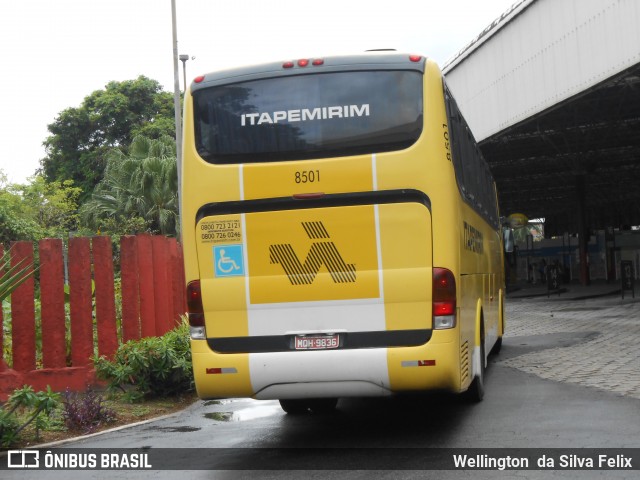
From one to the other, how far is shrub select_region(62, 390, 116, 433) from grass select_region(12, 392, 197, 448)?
6 centimetres

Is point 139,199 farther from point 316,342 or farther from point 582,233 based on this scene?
point 316,342

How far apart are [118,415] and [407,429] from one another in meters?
3.59

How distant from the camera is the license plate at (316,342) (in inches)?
308

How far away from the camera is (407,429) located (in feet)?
29.8

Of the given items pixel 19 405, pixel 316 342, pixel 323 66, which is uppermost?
pixel 323 66

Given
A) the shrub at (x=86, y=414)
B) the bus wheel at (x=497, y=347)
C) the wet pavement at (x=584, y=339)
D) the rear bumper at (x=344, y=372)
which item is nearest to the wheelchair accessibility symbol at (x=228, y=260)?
the rear bumper at (x=344, y=372)

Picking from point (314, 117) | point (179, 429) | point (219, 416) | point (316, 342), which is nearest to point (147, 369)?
point (219, 416)

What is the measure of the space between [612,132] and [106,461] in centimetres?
3316

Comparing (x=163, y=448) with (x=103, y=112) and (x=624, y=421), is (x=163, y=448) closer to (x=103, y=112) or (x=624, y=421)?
(x=624, y=421)

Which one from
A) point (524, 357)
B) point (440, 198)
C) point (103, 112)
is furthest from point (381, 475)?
point (103, 112)

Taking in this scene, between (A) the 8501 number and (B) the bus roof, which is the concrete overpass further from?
(A) the 8501 number

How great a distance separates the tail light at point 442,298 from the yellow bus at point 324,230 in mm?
12

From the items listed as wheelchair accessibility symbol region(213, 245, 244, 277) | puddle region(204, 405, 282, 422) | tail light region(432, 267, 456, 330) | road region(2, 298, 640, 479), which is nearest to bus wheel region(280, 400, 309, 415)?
road region(2, 298, 640, 479)

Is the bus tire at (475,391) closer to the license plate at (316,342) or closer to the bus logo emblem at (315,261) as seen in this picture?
the license plate at (316,342)
